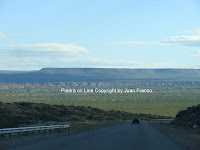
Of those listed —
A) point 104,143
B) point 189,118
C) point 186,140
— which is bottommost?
point 189,118

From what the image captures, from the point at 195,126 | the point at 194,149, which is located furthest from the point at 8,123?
the point at 194,149

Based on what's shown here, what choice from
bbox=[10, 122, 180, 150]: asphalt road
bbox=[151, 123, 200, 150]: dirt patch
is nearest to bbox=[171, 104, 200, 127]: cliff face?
bbox=[151, 123, 200, 150]: dirt patch

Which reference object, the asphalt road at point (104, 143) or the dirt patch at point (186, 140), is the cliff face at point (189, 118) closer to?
the dirt patch at point (186, 140)

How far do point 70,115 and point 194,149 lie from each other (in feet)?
162

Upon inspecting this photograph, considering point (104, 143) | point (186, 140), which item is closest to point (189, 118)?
point (186, 140)

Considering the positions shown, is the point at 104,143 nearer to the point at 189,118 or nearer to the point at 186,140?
the point at 186,140

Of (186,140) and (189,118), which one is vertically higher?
(186,140)

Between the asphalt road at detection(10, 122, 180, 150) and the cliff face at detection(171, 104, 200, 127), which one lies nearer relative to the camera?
the asphalt road at detection(10, 122, 180, 150)

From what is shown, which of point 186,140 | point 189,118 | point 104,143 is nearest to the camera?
point 104,143

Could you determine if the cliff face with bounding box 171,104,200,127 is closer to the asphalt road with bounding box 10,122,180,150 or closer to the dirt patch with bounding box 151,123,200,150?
the dirt patch with bounding box 151,123,200,150

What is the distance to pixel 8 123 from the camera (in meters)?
41.1

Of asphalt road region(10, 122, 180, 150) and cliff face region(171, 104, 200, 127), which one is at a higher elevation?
asphalt road region(10, 122, 180, 150)

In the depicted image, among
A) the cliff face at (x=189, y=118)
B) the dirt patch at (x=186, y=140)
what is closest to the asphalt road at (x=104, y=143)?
the dirt patch at (x=186, y=140)

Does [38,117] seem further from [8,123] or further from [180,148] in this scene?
[180,148]
